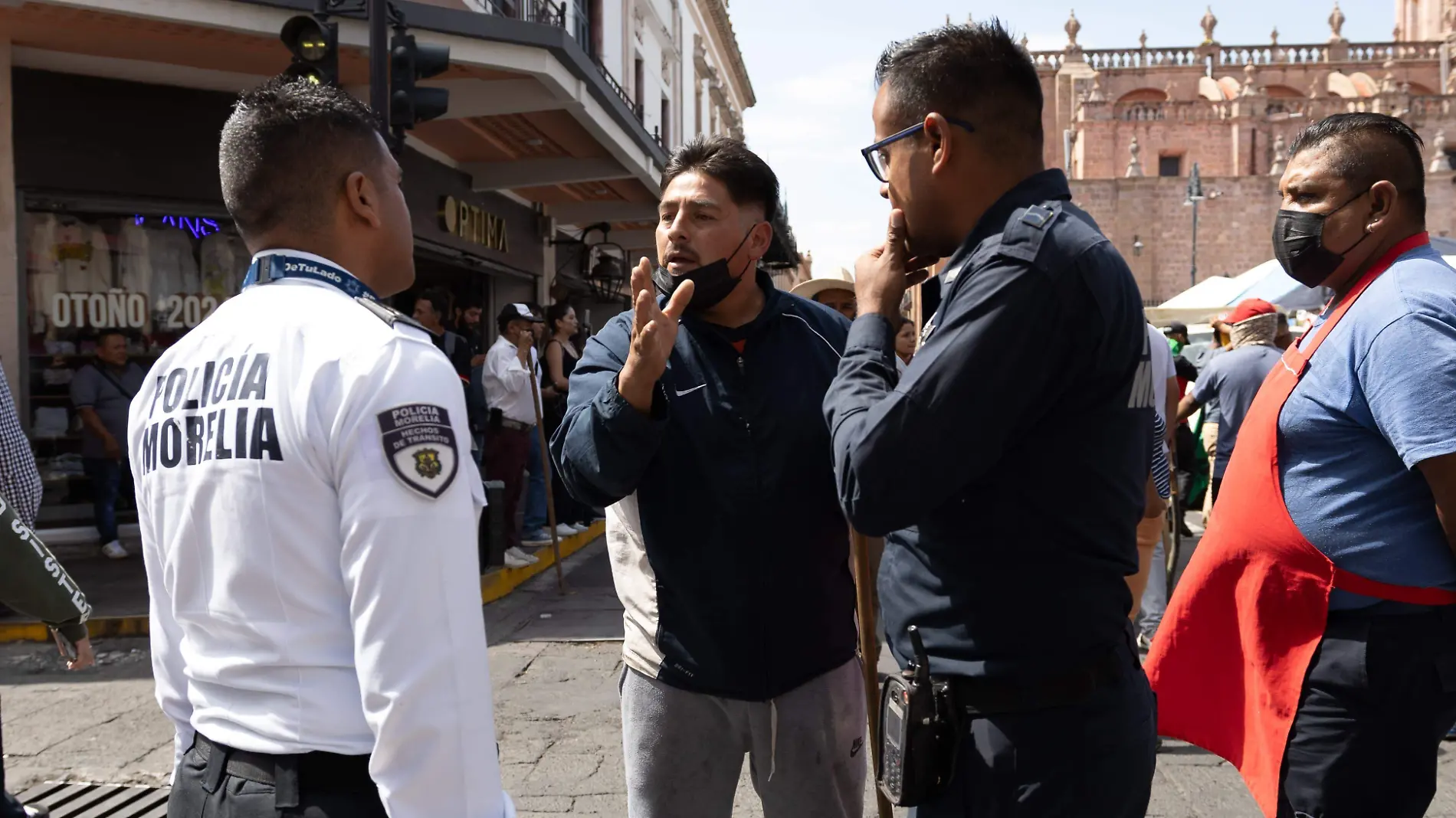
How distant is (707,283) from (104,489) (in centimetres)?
840

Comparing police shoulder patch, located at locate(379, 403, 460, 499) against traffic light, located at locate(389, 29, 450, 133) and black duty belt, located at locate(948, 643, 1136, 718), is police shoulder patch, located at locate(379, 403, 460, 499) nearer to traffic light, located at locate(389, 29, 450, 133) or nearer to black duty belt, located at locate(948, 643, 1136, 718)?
black duty belt, located at locate(948, 643, 1136, 718)

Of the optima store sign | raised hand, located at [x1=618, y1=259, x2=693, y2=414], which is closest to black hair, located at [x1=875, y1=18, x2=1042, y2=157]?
raised hand, located at [x1=618, y1=259, x2=693, y2=414]

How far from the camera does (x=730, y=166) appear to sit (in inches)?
112

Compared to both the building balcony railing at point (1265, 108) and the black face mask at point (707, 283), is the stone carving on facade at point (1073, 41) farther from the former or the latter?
the black face mask at point (707, 283)

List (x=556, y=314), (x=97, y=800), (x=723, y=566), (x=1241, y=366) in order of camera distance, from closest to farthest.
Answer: (x=723, y=566) < (x=97, y=800) < (x=1241, y=366) < (x=556, y=314)

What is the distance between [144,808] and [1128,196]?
56.5 m

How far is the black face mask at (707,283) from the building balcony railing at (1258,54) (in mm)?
68878

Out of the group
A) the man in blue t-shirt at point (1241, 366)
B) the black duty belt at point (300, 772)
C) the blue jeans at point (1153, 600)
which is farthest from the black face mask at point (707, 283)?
the man in blue t-shirt at point (1241, 366)

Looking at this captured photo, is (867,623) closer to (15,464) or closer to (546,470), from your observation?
(15,464)

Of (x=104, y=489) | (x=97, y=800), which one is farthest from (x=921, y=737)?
(x=104, y=489)

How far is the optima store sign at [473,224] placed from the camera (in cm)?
1265

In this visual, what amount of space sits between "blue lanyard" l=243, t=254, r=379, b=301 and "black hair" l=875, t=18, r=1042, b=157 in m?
0.94

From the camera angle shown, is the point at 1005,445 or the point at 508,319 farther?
the point at 508,319

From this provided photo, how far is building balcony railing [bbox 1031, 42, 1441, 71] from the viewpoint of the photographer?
6781 cm
